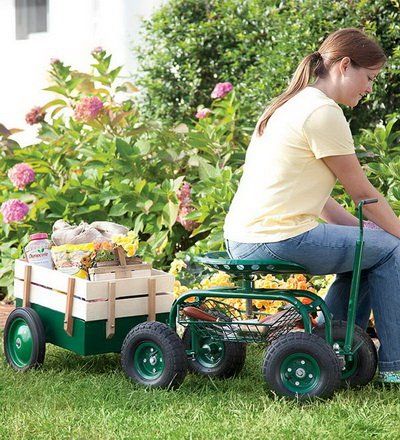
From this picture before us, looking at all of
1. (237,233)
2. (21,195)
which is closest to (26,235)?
(21,195)

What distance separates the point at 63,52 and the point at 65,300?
5381 millimetres

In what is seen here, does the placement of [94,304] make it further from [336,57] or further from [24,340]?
[336,57]

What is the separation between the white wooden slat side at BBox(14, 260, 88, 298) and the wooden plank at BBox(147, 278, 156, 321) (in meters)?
0.30

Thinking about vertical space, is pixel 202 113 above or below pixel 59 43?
below

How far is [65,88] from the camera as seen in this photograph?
7258 mm

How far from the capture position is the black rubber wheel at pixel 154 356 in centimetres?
399

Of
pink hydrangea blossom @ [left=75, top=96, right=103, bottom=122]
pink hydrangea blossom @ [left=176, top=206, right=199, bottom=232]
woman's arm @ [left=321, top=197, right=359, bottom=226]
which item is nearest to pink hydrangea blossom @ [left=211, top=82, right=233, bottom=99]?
pink hydrangea blossom @ [left=75, top=96, right=103, bottom=122]

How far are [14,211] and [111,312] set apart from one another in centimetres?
211

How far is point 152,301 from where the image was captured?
14.6ft

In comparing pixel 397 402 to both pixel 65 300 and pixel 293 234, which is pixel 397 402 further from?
pixel 65 300

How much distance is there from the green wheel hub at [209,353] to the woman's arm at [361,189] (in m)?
0.87

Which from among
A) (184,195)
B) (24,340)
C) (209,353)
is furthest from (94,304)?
(184,195)

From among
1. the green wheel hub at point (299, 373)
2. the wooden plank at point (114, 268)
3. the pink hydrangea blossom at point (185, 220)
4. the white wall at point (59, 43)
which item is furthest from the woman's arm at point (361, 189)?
the white wall at point (59, 43)

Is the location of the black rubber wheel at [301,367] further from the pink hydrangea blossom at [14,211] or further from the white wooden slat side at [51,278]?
the pink hydrangea blossom at [14,211]
